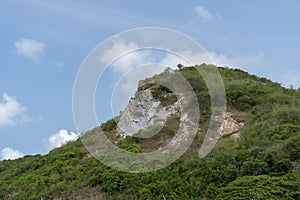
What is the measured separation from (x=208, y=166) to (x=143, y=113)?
9079 mm

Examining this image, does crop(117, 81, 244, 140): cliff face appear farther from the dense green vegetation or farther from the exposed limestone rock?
the dense green vegetation

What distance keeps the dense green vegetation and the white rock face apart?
2.25 ft

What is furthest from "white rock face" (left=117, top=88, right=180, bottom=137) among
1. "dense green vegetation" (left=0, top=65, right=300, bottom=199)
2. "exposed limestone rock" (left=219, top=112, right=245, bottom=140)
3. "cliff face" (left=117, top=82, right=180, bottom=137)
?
"exposed limestone rock" (left=219, top=112, right=245, bottom=140)

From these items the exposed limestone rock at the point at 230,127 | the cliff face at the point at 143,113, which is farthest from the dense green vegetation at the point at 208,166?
the cliff face at the point at 143,113

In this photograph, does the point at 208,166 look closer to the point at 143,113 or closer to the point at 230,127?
the point at 230,127

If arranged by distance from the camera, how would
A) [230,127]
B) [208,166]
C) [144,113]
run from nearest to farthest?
[208,166] → [230,127] → [144,113]

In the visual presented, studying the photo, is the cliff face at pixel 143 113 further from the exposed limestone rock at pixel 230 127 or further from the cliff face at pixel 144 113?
the exposed limestone rock at pixel 230 127

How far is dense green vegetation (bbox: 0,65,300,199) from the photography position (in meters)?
18.9

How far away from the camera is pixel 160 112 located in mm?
29172

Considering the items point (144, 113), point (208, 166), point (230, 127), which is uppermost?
point (144, 113)

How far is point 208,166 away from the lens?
2136cm

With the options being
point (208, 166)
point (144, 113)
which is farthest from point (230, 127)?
point (144, 113)

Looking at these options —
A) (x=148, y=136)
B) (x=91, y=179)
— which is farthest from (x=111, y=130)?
(x=91, y=179)

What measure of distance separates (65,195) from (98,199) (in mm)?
2139
